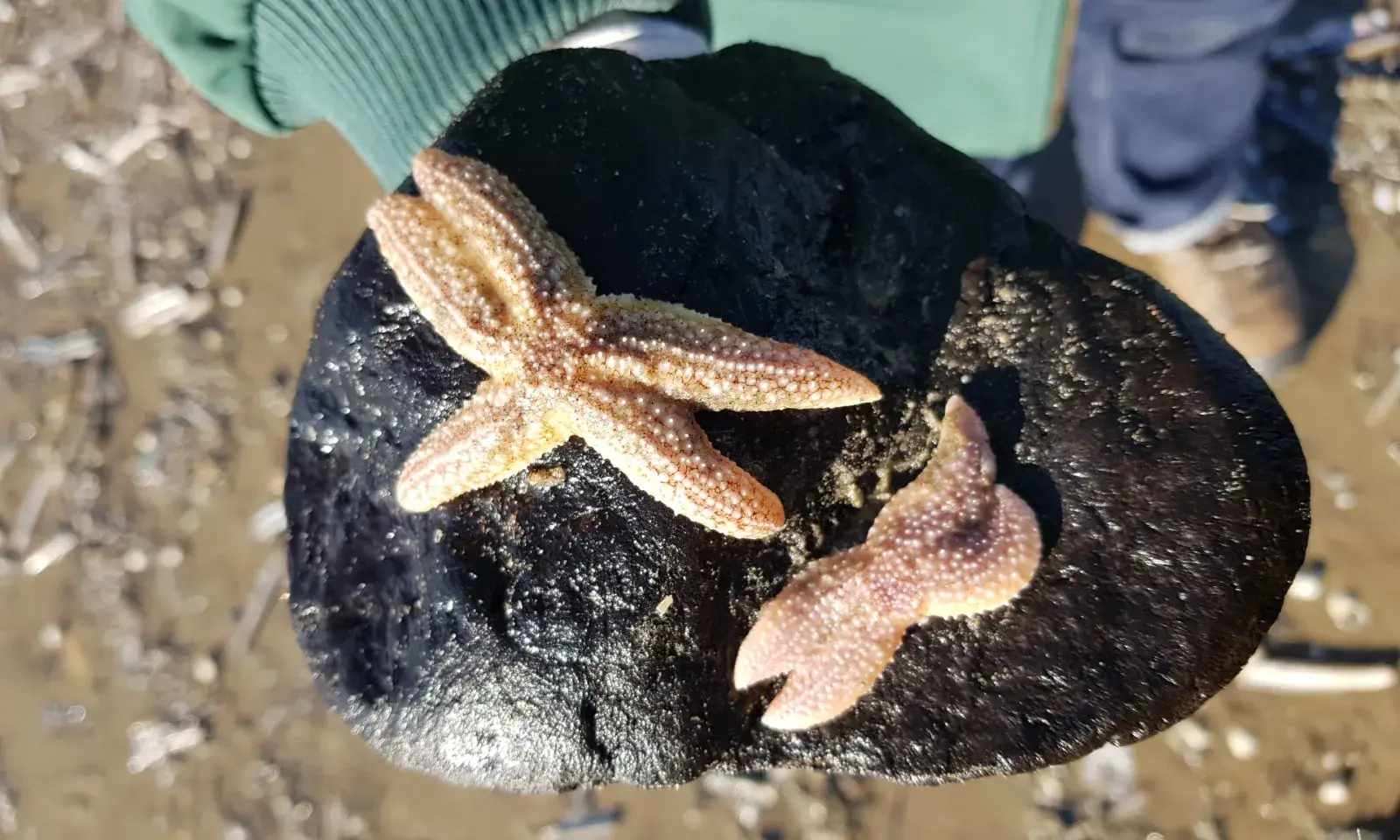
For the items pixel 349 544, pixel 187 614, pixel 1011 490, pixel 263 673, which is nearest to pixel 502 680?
pixel 349 544

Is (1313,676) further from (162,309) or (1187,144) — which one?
(162,309)

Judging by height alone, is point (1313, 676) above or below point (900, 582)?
below

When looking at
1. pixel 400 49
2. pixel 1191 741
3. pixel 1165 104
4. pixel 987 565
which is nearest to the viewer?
pixel 987 565

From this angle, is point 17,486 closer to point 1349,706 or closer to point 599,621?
point 599,621

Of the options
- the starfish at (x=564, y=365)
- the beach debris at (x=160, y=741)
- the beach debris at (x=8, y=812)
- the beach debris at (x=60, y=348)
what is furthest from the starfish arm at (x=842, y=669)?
the beach debris at (x=8, y=812)

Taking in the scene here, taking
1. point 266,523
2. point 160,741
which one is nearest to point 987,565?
point 266,523

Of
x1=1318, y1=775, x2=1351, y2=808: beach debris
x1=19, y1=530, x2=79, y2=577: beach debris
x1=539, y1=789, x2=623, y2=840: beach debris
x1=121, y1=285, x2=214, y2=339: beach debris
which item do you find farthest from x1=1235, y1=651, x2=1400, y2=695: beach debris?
x1=19, y1=530, x2=79, y2=577: beach debris

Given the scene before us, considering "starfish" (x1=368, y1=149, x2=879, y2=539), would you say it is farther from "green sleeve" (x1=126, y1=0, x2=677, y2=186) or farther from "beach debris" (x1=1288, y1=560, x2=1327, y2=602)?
"beach debris" (x1=1288, y1=560, x2=1327, y2=602)
